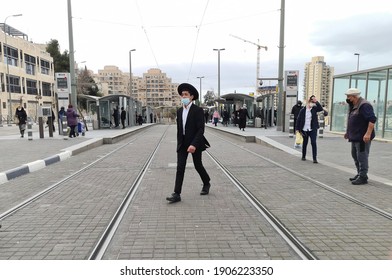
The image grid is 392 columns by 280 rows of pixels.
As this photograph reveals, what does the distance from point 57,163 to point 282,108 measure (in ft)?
50.3

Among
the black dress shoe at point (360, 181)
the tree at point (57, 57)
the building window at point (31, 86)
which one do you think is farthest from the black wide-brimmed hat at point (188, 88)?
the tree at point (57, 57)

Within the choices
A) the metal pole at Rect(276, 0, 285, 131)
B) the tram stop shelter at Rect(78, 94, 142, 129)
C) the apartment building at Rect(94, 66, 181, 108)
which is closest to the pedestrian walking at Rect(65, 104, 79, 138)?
the tram stop shelter at Rect(78, 94, 142, 129)

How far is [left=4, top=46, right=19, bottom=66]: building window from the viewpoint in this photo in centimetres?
4985

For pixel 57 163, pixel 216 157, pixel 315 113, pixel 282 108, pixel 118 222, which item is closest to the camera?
pixel 118 222

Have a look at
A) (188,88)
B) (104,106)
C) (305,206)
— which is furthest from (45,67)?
(305,206)

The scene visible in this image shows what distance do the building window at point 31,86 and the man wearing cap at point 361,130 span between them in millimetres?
60970

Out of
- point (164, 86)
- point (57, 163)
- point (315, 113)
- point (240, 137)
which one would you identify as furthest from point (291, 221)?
point (164, 86)

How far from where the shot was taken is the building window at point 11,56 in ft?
164

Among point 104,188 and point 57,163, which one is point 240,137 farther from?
point 104,188

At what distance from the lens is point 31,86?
194 ft

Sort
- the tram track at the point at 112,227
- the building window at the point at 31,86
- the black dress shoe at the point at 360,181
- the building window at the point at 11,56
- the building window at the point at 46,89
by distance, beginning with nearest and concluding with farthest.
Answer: the tram track at the point at 112,227
the black dress shoe at the point at 360,181
the building window at the point at 11,56
the building window at the point at 31,86
the building window at the point at 46,89

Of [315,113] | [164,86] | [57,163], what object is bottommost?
[57,163]

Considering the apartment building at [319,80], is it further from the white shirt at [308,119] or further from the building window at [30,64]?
the white shirt at [308,119]
